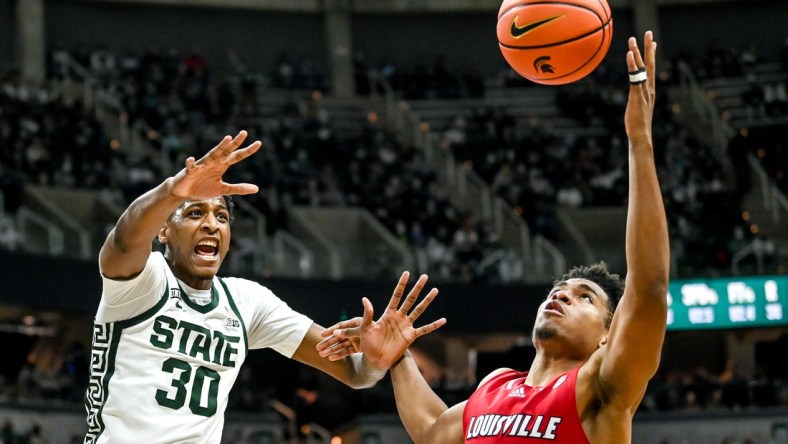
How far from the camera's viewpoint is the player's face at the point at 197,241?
5.73m

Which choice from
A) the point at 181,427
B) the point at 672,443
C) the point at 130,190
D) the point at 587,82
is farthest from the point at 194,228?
the point at 587,82

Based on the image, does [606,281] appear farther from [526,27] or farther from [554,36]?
[526,27]

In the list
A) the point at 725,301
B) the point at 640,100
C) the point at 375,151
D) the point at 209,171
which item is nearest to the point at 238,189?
the point at 209,171

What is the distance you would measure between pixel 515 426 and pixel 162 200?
177 centimetres

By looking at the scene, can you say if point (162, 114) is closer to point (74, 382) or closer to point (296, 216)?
point (296, 216)

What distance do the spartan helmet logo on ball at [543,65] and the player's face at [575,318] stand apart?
97.5 inches

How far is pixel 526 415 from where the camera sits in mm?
4828

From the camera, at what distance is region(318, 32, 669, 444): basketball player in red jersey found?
4219 millimetres

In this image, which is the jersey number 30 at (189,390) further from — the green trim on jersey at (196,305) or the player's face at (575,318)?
the player's face at (575,318)

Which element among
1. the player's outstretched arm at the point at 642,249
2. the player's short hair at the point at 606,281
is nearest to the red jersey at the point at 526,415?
the player's outstretched arm at the point at 642,249

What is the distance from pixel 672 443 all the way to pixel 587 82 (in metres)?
13.7

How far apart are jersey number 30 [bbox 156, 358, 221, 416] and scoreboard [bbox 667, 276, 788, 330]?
A: 17.1 meters

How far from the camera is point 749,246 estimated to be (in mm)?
21953

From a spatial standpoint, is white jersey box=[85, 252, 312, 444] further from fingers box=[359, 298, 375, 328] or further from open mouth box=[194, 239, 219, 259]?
fingers box=[359, 298, 375, 328]
